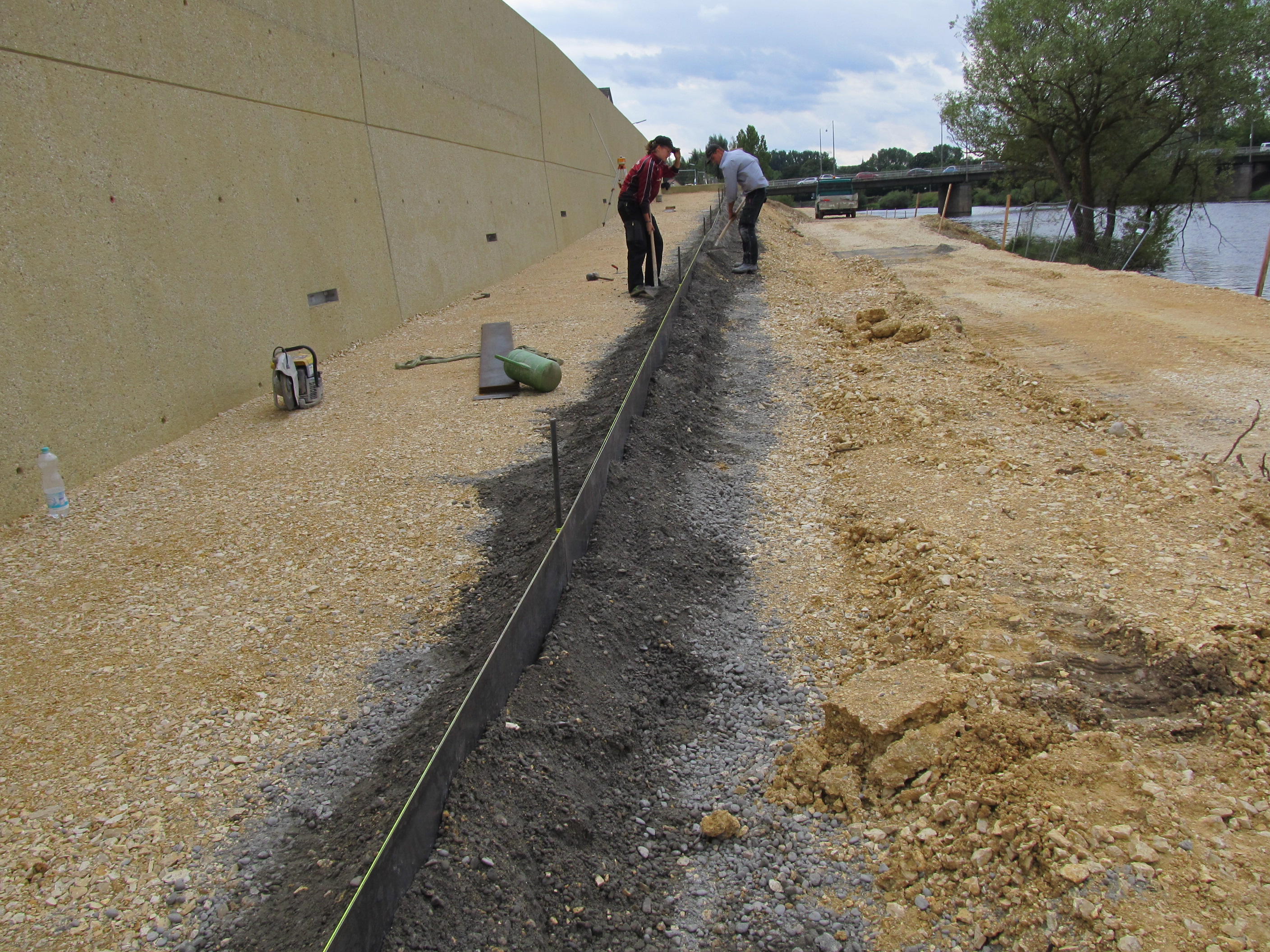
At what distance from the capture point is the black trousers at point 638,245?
9039 mm

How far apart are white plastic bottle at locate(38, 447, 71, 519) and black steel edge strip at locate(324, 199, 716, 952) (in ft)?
9.93

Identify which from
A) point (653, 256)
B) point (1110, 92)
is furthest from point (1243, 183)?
point (653, 256)

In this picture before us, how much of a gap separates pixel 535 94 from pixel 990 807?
54.0 ft

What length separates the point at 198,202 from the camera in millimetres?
5965

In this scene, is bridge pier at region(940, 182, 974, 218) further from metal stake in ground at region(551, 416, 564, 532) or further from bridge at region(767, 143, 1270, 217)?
metal stake in ground at region(551, 416, 564, 532)

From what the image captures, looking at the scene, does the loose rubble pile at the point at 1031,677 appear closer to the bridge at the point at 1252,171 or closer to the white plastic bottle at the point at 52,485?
the white plastic bottle at the point at 52,485

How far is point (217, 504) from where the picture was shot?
452cm

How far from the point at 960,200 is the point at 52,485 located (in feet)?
184

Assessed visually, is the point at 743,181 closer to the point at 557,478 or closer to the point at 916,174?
the point at 557,478

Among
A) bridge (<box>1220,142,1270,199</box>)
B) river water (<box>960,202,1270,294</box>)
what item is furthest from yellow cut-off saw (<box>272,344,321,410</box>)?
bridge (<box>1220,142,1270,199</box>)

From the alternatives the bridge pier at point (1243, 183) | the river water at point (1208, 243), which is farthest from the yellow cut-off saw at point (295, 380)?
the bridge pier at point (1243, 183)

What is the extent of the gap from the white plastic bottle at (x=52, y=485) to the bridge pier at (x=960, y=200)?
167 ft

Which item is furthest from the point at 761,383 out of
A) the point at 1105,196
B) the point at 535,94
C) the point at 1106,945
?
the point at 1105,196

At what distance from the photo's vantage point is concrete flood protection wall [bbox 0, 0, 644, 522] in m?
4.59
